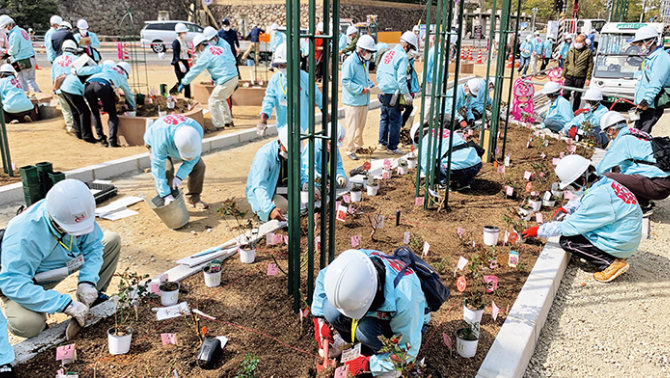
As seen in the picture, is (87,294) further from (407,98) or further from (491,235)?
(407,98)

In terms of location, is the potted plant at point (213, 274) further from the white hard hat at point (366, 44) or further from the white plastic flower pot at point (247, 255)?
the white hard hat at point (366, 44)

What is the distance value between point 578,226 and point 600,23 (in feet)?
81.5

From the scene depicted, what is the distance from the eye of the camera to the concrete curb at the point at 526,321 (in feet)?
9.84

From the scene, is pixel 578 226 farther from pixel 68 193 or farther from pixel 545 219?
pixel 68 193

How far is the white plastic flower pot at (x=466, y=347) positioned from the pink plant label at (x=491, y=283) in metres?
0.72

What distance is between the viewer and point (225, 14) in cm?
3688

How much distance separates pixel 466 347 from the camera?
313cm

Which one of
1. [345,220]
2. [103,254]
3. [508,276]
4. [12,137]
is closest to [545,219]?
[508,276]

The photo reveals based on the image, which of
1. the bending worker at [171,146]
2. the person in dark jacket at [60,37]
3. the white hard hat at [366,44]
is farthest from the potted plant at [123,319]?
the person in dark jacket at [60,37]

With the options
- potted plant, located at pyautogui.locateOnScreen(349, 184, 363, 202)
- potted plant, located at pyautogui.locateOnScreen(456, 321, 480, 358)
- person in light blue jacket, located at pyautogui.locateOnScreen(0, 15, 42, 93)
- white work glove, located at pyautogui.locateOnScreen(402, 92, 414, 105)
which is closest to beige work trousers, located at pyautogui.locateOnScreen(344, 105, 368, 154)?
white work glove, located at pyautogui.locateOnScreen(402, 92, 414, 105)

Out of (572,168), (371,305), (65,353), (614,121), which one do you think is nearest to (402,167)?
(572,168)

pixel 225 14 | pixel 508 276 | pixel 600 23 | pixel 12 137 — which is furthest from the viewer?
pixel 225 14

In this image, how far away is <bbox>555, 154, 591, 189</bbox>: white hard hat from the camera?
452 cm

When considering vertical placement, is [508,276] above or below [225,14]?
below
